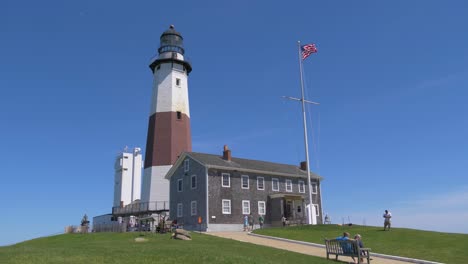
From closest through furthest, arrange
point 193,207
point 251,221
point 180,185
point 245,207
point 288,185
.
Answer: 1. point 193,207
2. point 251,221
3. point 245,207
4. point 180,185
5. point 288,185

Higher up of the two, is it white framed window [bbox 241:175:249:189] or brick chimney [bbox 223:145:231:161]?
brick chimney [bbox 223:145:231:161]

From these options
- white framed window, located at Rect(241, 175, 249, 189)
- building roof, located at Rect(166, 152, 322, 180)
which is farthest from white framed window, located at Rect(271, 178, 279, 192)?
white framed window, located at Rect(241, 175, 249, 189)

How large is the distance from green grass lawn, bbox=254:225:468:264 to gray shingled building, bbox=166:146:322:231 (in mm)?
6590

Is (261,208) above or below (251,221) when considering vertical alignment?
above

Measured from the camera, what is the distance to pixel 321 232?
2770 centimetres

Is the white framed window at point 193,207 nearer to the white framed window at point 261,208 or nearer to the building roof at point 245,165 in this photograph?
the building roof at point 245,165

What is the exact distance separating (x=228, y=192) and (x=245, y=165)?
3.66 metres

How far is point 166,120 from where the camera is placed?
145 feet

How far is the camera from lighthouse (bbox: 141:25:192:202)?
140 feet

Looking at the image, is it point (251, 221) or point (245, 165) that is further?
point (245, 165)

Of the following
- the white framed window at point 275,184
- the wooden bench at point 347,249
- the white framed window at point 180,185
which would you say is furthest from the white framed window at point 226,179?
the wooden bench at point 347,249

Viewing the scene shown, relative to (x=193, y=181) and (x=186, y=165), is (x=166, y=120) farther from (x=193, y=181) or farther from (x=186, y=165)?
(x=193, y=181)

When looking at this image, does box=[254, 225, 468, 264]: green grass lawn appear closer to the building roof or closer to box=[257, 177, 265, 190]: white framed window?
the building roof

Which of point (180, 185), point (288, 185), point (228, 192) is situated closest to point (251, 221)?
point (228, 192)
